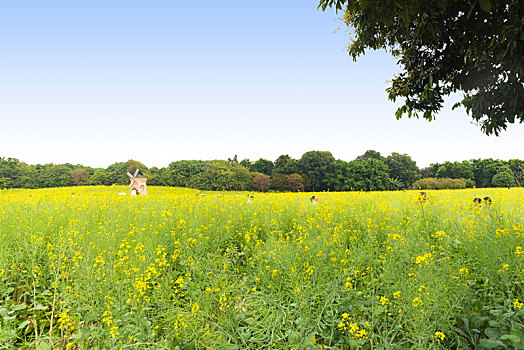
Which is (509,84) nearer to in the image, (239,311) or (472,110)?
(472,110)

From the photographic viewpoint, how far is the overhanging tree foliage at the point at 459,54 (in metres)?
4.53

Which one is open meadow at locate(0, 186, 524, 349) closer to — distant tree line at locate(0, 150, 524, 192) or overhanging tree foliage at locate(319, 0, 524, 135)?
overhanging tree foliage at locate(319, 0, 524, 135)

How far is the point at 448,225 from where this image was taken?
6766 mm

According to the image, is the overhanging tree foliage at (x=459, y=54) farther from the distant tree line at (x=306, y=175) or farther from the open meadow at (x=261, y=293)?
the distant tree line at (x=306, y=175)

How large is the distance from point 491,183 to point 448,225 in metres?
70.9

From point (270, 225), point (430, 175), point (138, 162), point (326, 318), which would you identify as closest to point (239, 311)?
point (326, 318)

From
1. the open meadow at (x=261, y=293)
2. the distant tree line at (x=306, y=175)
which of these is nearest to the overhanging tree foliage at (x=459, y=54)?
the open meadow at (x=261, y=293)

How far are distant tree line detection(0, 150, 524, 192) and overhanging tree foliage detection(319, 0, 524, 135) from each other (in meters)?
49.2

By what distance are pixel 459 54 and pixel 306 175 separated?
56965 mm

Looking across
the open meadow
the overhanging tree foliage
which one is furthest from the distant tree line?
the open meadow

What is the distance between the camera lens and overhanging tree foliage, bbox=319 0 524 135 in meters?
4.53

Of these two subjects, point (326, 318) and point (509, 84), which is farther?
point (509, 84)

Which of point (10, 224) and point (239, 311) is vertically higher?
point (10, 224)

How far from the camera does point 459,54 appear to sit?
20.0 feet
